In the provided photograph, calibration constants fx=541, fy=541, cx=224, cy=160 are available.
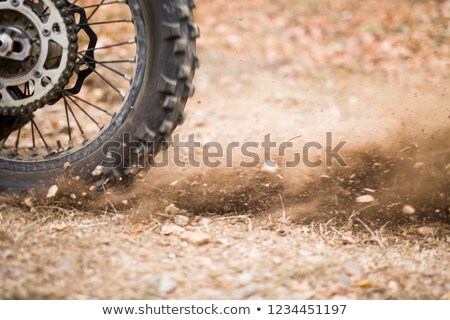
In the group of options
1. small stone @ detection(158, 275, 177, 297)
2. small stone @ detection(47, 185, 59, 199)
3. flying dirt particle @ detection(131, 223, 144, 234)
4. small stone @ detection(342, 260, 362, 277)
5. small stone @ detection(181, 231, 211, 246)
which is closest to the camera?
small stone @ detection(158, 275, 177, 297)

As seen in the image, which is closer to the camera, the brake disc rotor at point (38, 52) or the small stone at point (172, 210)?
the brake disc rotor at point (38, 52)

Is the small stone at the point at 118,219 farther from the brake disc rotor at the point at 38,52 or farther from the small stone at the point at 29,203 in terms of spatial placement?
the brake disc rotor at the point at 38,52

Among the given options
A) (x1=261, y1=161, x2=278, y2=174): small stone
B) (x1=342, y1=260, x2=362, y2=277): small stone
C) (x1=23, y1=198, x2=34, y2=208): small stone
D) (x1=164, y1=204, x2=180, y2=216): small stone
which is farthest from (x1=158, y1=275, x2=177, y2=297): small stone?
(x1=261, y1=161, x2=278, y2=174): small stone

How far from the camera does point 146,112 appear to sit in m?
2.33

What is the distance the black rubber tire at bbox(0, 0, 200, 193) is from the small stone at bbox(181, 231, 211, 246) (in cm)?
39

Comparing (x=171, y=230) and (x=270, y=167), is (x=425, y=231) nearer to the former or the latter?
(x=270, y=167)

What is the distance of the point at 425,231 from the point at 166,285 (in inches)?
47.3

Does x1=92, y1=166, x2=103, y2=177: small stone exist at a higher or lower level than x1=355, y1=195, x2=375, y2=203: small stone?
higher

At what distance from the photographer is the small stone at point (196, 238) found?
2.23 m

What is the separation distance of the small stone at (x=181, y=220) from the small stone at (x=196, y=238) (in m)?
0.10

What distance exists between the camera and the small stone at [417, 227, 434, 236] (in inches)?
94.2

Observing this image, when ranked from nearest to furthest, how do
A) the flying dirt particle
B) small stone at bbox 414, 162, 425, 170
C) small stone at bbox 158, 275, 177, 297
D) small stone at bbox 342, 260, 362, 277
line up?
small stone at bbox 158, 275, 177, 297 → small stone at bbox 342, 260, 362, 277 → the flying dirt particle → small stone at bbox 414, 162, 425, 170

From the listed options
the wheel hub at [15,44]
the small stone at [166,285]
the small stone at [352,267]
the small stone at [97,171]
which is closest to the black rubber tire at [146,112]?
the small stone at [97,171]

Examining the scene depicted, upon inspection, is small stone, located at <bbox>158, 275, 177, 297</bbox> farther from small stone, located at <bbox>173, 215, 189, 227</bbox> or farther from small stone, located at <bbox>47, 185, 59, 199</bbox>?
small stone, located at <bbox>47, 185, 59, 199</bbox>
